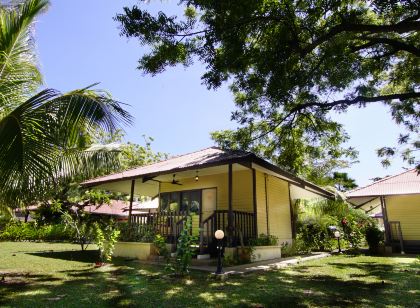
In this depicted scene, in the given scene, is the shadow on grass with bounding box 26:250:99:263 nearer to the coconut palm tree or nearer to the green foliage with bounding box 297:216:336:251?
the coconut palm tree

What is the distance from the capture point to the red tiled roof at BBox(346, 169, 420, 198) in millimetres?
15711

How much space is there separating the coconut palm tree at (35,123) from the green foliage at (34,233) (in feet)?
66.1

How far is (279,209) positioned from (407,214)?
7627 mm

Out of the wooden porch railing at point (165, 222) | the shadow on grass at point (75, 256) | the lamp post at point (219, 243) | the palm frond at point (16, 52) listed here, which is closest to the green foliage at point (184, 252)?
the lamp post at point (219, 243)

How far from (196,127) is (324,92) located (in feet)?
27.1

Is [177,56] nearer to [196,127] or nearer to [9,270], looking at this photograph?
[9,270]

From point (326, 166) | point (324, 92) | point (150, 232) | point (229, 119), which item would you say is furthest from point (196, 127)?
point (326, 166)

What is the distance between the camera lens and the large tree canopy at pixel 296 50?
741 cm

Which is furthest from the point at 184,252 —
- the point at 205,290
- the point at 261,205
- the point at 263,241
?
the point at 261,205

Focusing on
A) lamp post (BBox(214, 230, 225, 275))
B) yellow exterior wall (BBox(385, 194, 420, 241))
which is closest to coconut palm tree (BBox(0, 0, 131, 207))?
lamp post (BBox(214, 230, 225, 275))

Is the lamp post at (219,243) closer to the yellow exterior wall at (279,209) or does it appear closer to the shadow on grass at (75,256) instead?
the shadow on grass at (75,256)

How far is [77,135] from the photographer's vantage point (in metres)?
5.89

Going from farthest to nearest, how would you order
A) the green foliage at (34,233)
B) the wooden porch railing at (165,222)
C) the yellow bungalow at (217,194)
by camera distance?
the green foliage at (34,233) → the wooden porch railing at (165,222) → the yellow bungalow at (217,194)

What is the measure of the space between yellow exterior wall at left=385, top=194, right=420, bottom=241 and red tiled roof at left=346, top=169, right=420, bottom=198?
907 millimetres
